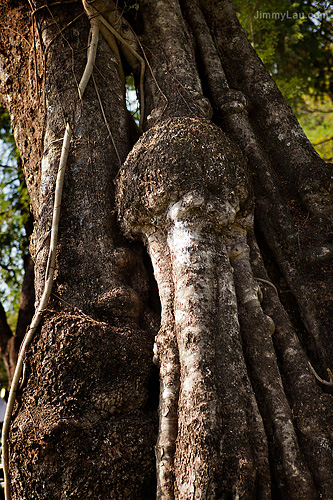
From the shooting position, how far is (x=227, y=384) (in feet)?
7.61

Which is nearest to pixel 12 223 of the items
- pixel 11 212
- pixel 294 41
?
pixel 11 212

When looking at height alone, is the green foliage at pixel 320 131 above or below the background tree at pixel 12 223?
above

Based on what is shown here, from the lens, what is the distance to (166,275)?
2730mm

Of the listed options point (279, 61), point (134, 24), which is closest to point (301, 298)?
point (134, 24)

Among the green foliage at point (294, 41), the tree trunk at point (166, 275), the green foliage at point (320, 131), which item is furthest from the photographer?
the green foliage at point (320, 131)

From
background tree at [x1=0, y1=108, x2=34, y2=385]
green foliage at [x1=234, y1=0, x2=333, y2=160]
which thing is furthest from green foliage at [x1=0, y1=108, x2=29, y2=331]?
green foliage at [x1=234, y1=0, x2=333, y2=160]

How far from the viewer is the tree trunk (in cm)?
227

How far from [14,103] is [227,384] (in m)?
2.99

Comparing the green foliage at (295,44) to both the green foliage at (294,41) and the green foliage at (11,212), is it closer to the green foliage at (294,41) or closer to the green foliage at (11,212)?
the green foliage at (294,41)

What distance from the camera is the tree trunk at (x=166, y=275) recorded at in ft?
7.45

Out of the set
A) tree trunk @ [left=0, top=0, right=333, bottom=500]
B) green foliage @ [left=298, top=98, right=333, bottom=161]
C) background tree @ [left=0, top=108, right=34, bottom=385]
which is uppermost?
green foliage @ [left=298, top=98, right=333, bottom=161]

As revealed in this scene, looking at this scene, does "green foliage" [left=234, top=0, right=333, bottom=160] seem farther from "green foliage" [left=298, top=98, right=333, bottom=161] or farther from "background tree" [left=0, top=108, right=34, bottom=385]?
"background tree" [left=0, top=108, right=34, bottom=385]

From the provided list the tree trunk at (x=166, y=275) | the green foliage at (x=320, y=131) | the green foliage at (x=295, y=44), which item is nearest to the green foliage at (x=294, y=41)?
the green foliage at (x=295, y=44)

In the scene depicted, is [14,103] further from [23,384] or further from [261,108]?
[23,384]
